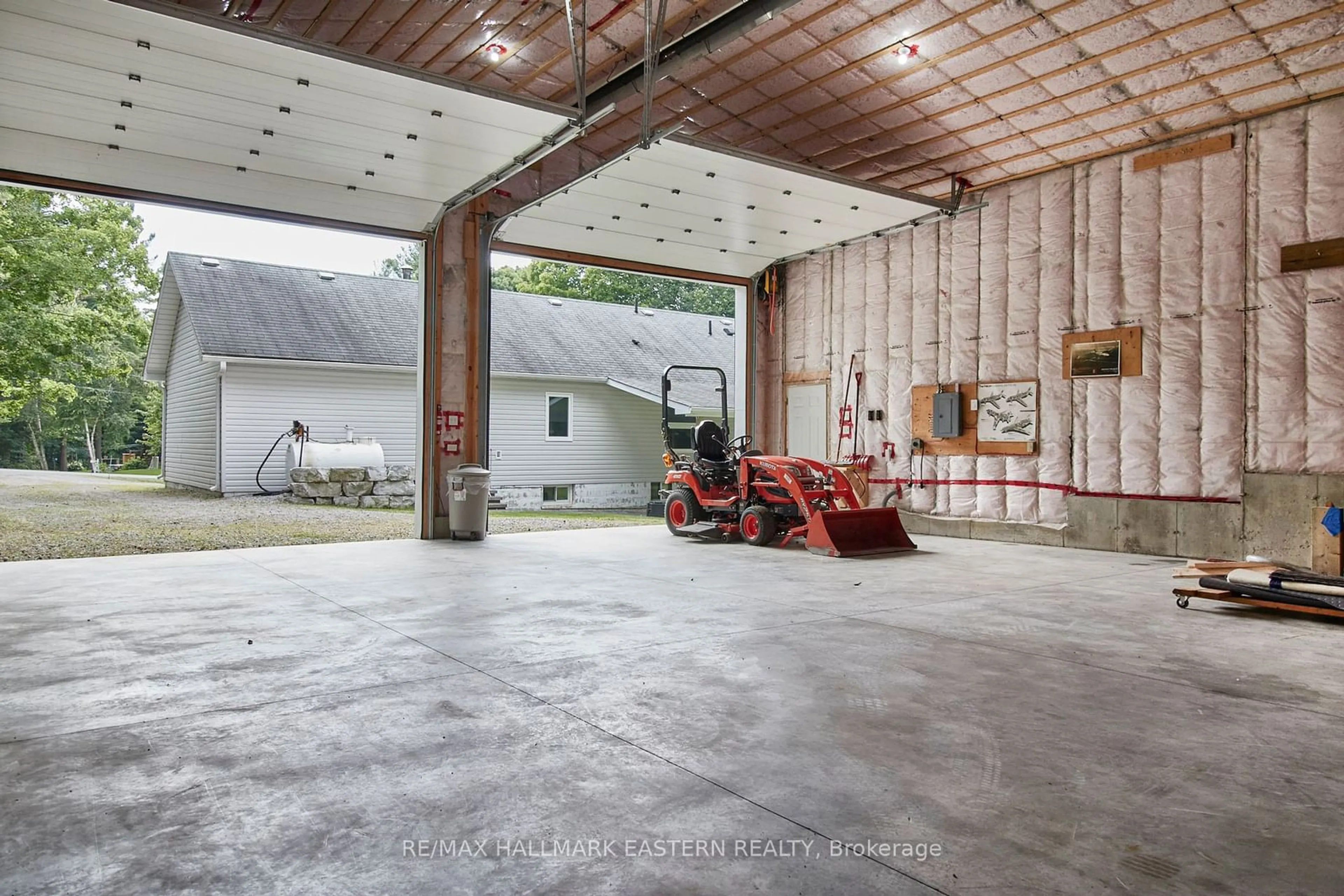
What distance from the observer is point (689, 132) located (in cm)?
967

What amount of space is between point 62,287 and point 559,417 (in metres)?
10.3

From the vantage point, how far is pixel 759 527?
9.82 meters

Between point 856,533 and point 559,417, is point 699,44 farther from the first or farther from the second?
point 559,417

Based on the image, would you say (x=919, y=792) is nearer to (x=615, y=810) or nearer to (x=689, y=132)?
(x=615, y=810)

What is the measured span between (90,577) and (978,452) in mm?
9864

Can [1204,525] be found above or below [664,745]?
above

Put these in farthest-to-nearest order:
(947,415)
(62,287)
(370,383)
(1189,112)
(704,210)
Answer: (370,383) < (62,287) < (947,415) < (704,210) < (1189,112)

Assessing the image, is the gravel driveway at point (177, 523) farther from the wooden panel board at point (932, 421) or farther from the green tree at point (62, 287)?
the wooden panel board at point (932, 421)

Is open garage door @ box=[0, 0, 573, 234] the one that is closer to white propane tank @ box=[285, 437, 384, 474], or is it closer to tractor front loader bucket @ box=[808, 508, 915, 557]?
tractor front loader bucket @ box=[808, 508, 915, 557]

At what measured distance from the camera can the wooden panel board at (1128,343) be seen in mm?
9414

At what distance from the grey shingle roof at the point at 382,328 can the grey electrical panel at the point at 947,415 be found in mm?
8053

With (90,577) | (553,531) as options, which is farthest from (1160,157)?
(90,577)

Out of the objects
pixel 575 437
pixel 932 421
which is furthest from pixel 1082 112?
pixel 575 437

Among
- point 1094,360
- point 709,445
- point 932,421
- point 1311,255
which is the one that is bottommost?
point 709,445
